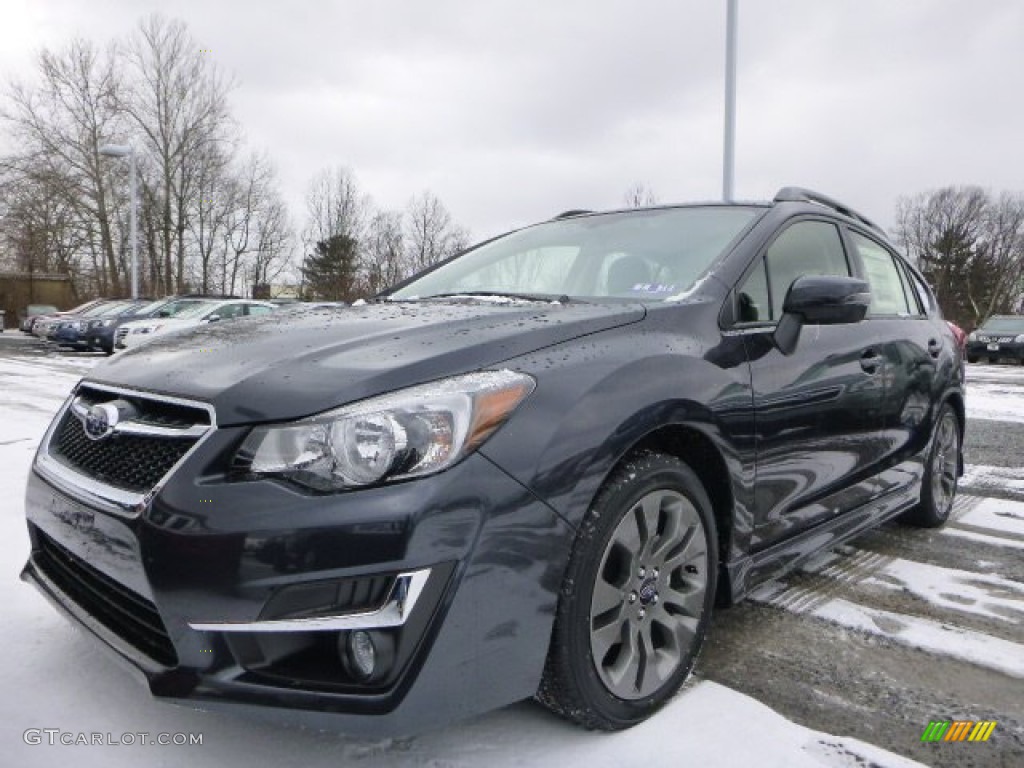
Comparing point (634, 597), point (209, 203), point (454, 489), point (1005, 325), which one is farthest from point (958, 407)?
point (209, 203)

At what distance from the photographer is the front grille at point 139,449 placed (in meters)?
1.65

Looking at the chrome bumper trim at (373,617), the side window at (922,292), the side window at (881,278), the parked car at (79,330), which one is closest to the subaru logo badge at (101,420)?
the chrome bumper trim at (373,617)

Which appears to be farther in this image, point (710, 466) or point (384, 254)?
point (384, 254)

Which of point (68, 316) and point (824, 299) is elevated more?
point (68, 316)

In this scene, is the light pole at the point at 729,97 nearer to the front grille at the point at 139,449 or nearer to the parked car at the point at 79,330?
the front grille at the point at 139,449

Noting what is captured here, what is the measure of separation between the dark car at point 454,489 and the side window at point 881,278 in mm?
875

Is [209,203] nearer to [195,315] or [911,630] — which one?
[195,315]

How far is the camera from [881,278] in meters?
3.44

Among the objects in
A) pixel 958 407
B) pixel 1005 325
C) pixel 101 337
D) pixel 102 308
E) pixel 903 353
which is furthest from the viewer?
pixel 102 308

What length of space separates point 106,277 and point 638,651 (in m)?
40.9

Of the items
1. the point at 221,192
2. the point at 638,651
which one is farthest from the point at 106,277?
the point at 638,651

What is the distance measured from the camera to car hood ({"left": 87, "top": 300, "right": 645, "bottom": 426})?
1.62m

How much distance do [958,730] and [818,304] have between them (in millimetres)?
1277

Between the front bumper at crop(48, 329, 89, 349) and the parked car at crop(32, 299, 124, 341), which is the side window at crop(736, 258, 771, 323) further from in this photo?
the parked car at crop(32, 299, 124, 341)
